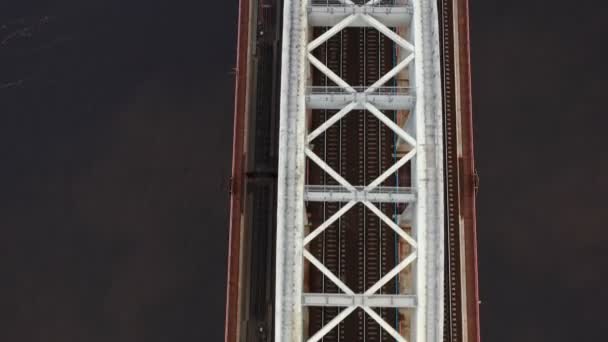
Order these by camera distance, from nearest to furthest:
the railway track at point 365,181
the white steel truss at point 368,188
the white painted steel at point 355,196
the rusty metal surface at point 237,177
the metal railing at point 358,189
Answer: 1. the white steel truss at point 368,188
2. the white painted steel at point 355,196
3. the metal railing at point 358,189
4. the railway track at point 365,181
5. the rusty metal surface at point 237,177

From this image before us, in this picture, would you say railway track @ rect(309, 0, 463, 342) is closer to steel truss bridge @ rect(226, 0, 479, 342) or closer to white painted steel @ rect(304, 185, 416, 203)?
steel truss bridge @ rect(226, 0, 479, 342)

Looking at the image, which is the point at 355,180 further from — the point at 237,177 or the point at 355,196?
the point at 237,177

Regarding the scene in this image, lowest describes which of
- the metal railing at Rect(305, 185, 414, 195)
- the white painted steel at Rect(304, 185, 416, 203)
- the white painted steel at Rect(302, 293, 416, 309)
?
the white painted steel at Rect(302, 293, 416, 309)

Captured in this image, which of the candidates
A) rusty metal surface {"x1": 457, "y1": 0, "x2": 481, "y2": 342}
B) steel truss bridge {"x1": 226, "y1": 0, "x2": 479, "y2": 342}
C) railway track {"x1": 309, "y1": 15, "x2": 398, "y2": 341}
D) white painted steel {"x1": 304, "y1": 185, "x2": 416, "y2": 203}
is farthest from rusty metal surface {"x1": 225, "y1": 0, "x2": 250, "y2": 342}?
rusty metal surface {"x1": 457, "y1": 0, "x2": 481, "y2": 342}

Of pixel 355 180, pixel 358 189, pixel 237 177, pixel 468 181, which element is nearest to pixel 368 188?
pixel 358 189

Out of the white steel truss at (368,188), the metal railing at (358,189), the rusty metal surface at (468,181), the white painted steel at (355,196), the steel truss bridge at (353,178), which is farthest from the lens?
the rusty metal surface at (468,181)

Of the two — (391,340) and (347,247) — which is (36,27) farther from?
(391,340)

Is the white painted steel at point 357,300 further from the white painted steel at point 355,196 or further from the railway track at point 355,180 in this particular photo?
the railway track at point 355,180

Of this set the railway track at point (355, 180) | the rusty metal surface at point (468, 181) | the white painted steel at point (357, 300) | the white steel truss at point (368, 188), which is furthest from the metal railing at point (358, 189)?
the rusty metal surface at point (468, 181)
